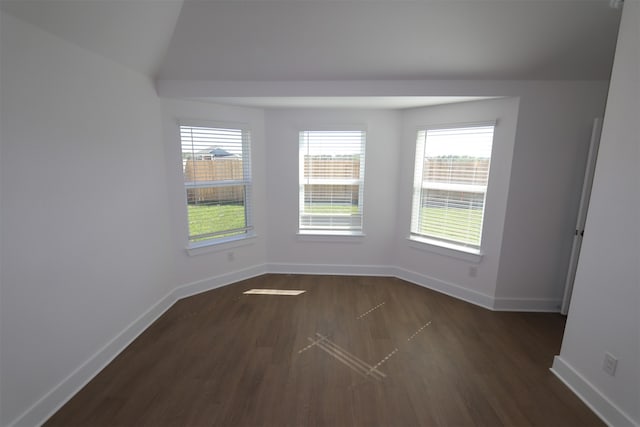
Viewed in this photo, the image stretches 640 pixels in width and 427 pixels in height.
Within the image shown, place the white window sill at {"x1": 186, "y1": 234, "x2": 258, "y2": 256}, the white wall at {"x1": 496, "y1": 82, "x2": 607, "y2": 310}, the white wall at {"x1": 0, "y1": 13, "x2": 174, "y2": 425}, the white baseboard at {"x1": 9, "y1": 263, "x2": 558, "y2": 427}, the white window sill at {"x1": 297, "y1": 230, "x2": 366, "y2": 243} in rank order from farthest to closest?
1. the white window sill at {"x1": 297, "y1": 230, "x2": 366, "y2": 243}
2. the white window sill at {"x1": 186, "y1": 234, "x2": 258, "y2": 256}
3. the white wall at {"x1": 496, "y1": 82, "x2": 607, "y2": 310}
4. the white baseboard at {"x1": 9, "y1": 263, "x2": 558, "y2": 427}
5. the white wall at {"x1": 0, "y1": 13, "x2": 174, "y2": 425}

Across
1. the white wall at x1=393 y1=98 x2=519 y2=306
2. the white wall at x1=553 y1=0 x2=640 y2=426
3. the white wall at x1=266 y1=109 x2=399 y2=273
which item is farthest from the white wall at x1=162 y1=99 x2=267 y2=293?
the white wall at x1=553 y1=0 x2=640 y2=426

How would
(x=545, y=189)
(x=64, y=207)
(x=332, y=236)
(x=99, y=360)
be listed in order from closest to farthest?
(x=64, y=207) → (x=99, y=360) → (x=545, y=189) → (x=332, y=236)

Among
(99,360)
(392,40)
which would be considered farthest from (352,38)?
(99,360)

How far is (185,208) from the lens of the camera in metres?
3.29

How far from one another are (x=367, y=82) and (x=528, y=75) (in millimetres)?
1518

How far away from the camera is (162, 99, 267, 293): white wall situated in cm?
311

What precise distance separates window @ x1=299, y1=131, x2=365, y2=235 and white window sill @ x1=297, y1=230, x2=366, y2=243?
0.02 m

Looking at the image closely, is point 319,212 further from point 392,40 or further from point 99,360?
point 99,360

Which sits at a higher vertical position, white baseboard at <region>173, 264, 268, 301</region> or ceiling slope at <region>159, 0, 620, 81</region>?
ceiling slope at <region>159, 0, 620, 81</region>

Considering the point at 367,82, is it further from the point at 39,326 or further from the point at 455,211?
the point at 39,326

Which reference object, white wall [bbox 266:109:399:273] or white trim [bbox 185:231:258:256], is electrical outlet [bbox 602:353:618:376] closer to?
white wall [bbox 266:109:399:273]

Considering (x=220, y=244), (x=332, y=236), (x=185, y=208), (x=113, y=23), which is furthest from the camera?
(x=332, y=236)

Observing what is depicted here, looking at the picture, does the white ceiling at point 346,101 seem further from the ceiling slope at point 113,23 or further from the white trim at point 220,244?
the white trim at point 220,244

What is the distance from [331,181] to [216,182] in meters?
1.48
